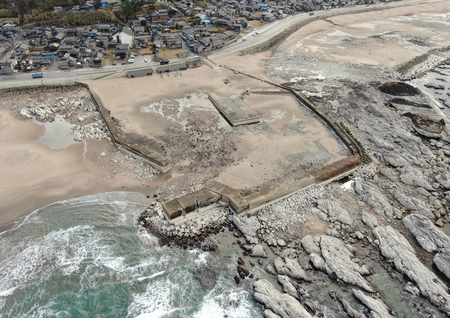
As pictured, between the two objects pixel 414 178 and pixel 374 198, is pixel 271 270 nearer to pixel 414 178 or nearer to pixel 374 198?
pixel 374 198

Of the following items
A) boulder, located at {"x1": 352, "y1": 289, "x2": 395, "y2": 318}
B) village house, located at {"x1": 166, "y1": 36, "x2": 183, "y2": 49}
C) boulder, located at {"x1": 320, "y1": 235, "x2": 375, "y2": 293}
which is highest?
village house, located at {"x1": 166, "y1": 36, "x2": 183, "y2": 49}

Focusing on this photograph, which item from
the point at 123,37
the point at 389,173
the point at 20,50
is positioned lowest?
the point at 389,173

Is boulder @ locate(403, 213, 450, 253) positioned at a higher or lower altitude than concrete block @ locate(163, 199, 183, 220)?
higher

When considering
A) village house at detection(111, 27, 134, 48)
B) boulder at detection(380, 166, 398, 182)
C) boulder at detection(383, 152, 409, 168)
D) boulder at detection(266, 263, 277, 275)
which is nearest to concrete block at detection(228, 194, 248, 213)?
boulder at detection(266, 263, 277, 275)

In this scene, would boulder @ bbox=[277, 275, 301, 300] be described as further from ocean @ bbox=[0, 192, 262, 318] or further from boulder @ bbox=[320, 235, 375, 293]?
boulder @ bbox=[320, 235, 375, 293]

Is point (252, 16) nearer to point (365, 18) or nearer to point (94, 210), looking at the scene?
point (365, 18)

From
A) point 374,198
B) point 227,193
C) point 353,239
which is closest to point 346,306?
point 353,239
